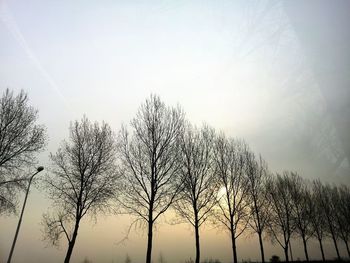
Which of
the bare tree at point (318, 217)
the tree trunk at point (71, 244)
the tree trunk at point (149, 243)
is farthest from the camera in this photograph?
the bare tree at point (318, 217)

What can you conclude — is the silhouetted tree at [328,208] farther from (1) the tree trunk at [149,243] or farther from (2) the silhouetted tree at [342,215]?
(1) the tree trunk at [149,243]

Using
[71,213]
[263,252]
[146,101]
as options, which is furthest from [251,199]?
[71,213]

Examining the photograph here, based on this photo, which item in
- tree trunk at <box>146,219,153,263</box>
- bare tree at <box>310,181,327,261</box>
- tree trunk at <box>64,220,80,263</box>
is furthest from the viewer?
bare tree at <box>310,181,327,261</box>

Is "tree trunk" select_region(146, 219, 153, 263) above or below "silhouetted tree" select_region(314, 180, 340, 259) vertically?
below

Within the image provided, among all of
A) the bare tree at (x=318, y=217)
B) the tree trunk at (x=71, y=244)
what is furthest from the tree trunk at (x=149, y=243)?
the bare tree at (x=318, y=217)

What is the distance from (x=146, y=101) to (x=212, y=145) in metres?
7.68

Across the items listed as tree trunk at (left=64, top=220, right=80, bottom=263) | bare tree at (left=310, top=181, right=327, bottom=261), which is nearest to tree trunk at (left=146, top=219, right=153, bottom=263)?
tree trunk at (left=64, top=220, right=80, bottom=263)

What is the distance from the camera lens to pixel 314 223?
37.9m

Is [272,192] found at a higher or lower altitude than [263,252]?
higher

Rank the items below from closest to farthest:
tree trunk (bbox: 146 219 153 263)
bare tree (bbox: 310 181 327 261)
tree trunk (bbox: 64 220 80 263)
Result: tree trunk (bbox: 146 219 153 263) < tree trunk (bbox: 64 220 80 263) < bare tree (bbox: 310 181 327 261)

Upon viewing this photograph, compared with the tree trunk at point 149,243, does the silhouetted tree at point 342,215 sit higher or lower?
higher

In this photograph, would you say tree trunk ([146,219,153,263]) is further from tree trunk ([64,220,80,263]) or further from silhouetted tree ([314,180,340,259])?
silhouetted tree ([314,180,340,259])

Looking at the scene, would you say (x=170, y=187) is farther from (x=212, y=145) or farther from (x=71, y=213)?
(x=71, y=213)

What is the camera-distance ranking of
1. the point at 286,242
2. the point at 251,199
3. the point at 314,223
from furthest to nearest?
the point at 314,223 → the point at 286,242 → the point at 251,199
